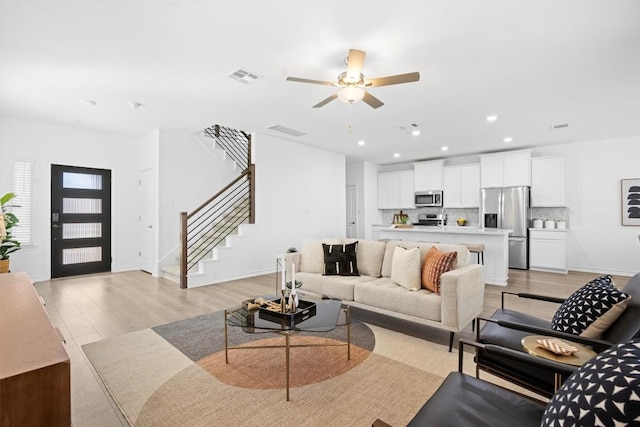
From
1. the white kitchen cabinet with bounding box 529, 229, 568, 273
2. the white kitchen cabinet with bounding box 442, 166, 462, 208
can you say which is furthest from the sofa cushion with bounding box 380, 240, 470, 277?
the white kitchen cabinet with bounding box 442, 166, 462, 208

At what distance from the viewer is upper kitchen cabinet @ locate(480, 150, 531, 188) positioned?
694 centimetres

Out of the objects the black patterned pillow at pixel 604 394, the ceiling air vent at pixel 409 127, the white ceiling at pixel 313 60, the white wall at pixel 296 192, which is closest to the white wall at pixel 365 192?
the white wall at pixel 296 192

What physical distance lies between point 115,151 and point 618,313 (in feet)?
25.7

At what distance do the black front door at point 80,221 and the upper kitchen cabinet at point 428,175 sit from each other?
7581 mm

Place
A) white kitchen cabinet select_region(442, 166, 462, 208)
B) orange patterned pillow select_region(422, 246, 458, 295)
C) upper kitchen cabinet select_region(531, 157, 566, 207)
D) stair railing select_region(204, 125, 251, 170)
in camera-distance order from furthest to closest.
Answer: white kitchen cabinet select_region(442, 166, 462, 208) < stair railing select_region(204, 125, 251, 170) < upper kitchen cabinet select_region(531, 157, 566, 207) < orange patterned pillow select_region(422, 246, 458, 295)

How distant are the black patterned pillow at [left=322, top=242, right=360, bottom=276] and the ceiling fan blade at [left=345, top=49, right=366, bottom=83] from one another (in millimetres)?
2021

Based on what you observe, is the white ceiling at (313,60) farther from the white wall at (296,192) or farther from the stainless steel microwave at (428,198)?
the stainless steel microwave at (428,198)

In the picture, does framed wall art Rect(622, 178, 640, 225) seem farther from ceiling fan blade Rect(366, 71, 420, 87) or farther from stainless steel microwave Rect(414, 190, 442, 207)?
ceiling fan blade Rect(366, 71, 420, 87)

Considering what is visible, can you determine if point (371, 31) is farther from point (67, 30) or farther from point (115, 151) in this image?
point (115, 151)

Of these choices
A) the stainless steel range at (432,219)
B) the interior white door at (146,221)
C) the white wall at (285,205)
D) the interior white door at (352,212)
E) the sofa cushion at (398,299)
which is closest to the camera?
the sofa cushion at (398,299)

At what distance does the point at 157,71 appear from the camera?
3436 millimetres

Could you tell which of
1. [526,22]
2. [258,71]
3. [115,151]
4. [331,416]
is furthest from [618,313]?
[115,151]

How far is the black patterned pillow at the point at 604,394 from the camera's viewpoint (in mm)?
768

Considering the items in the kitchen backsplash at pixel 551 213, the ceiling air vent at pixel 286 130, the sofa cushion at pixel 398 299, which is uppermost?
the ceiling air vent at pixel 286 130
